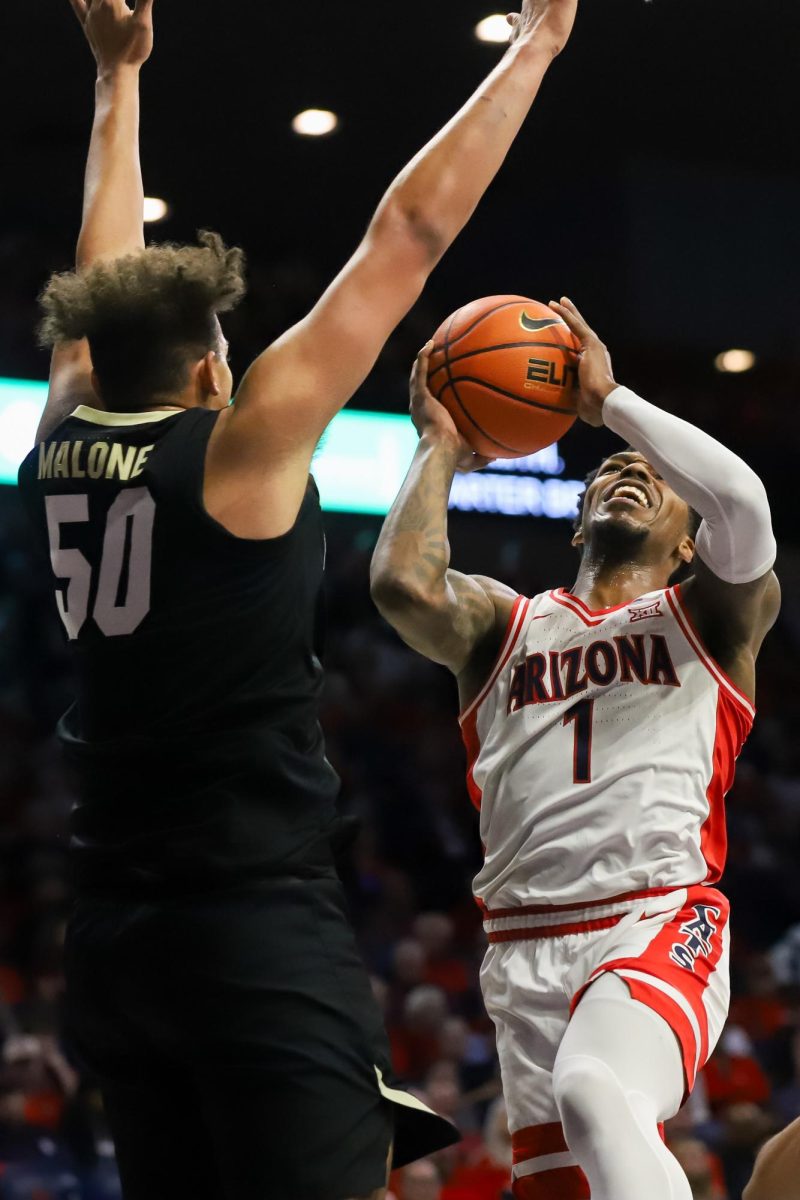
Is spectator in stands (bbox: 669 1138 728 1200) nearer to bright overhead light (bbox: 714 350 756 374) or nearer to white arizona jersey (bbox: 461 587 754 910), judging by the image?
white arizona jersey (bbox: 461 587 754 910)

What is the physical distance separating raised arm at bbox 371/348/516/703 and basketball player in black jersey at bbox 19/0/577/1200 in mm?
1382

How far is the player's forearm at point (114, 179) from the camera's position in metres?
2.96

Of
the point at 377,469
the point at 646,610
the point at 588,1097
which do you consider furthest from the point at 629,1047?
the point at 377,469

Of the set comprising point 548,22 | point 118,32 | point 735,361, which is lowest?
point 548,22

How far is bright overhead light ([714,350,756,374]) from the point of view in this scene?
13383 mm

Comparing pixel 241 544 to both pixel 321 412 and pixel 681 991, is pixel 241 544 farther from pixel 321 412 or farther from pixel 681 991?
pixel 681 991

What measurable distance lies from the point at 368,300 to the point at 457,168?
0.33 metres

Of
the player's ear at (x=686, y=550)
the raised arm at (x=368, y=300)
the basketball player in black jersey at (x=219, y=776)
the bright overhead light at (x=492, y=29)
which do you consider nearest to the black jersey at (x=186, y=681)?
the basketball player in black jersey at (x=219, y=776)

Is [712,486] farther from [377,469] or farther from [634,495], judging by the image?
[377,469]

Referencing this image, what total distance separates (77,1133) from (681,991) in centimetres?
486

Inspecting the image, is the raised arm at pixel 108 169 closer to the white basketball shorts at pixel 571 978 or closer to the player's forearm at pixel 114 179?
the player's forearm at pixel 114 179

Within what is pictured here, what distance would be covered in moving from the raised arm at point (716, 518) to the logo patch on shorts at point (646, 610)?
74 millimetres

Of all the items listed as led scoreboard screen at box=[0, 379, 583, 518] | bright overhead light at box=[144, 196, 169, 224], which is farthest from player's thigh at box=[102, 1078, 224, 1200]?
bright overhead light at box=[144, 196, 169, 224]

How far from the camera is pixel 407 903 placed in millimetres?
10273
